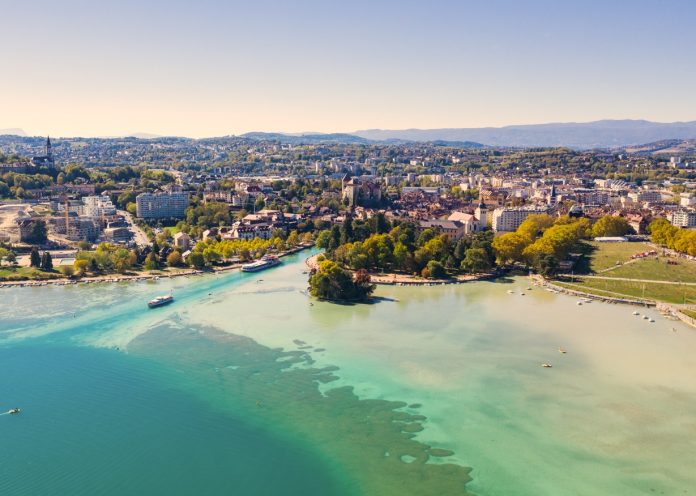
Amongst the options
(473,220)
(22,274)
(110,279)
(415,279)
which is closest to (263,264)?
(110,279)

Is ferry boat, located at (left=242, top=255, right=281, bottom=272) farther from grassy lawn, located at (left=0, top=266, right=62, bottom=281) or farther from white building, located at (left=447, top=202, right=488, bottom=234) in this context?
white building, located at (left=447, top=202, right=488, bottom=234)

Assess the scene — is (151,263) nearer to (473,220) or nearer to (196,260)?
(196,260)

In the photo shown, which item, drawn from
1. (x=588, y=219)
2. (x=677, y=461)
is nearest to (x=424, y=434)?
(x=677, y=461)

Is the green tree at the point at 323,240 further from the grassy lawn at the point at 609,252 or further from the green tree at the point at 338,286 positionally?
the grassy lawn at the point at 609,252

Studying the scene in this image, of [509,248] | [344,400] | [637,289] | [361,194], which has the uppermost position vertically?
[361,194]

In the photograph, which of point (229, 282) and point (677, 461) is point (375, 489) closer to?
point (677, 461)

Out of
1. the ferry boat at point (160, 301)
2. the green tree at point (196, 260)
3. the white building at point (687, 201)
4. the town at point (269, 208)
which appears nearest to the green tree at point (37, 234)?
the town at point (269, 208)
